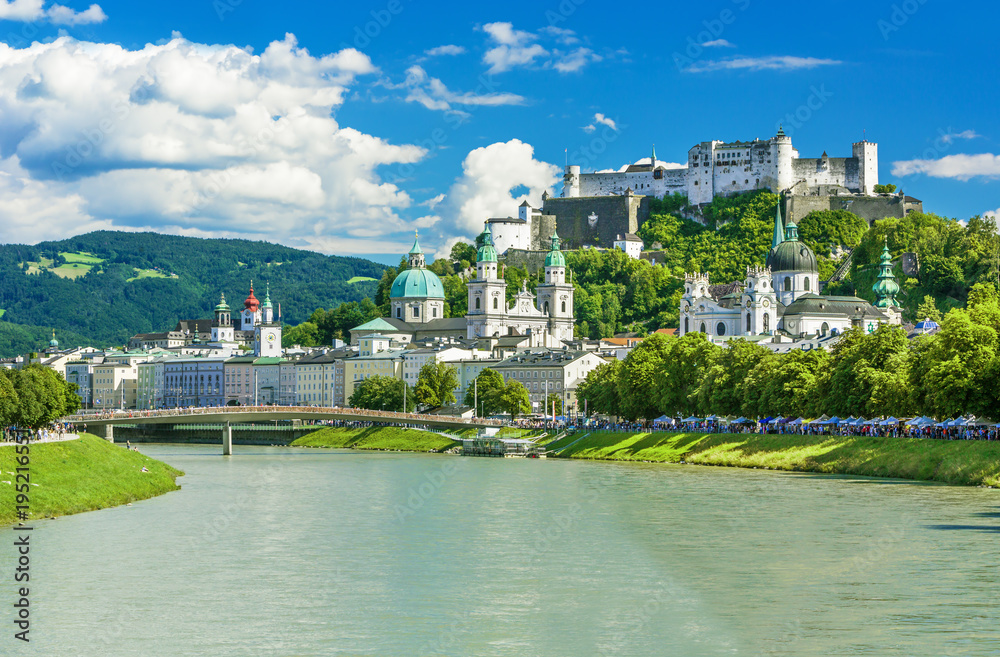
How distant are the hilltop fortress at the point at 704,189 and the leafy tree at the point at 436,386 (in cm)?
4645

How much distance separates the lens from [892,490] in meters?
43.4

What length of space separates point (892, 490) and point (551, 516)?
11.8 meters

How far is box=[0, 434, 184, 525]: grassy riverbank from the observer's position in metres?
36.1

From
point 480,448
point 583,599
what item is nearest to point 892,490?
point 583,599

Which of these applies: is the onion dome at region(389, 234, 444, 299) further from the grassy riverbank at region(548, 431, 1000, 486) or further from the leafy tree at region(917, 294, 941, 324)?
the grassy riverbank at region(548, 431, 1000, 486)

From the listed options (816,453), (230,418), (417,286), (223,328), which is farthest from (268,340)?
(816,453)

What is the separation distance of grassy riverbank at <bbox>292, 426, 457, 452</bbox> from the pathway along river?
3875 centimetres

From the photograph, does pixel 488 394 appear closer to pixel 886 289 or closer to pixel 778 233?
pixel 886 289

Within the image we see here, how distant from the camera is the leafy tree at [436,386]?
100 meters

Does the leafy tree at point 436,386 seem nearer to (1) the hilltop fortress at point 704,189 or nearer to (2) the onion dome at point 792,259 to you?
(2) the onion dome at point 792,259

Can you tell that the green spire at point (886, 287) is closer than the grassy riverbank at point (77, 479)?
No

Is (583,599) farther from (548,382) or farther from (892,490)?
(548,382)

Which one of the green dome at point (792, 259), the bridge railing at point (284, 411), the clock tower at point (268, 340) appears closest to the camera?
the bridge railing at point (284, 411)

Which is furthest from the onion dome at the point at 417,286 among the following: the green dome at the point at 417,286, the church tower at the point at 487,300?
the church tower at the point at 487,300
